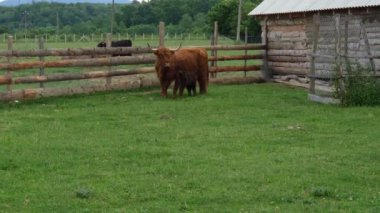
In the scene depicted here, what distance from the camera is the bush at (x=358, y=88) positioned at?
51.6 feet

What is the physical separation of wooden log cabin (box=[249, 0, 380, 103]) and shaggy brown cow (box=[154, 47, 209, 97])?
109 inches

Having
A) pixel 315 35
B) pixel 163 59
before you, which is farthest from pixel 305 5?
pixel 163 59

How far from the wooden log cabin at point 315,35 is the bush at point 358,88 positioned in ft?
1.35

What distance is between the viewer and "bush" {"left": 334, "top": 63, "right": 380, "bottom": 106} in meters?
15.7

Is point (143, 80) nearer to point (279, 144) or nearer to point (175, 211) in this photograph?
point (279, 144)

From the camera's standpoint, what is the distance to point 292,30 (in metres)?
22.8

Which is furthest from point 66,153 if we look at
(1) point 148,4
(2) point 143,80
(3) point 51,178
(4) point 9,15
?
(4) point 9,15

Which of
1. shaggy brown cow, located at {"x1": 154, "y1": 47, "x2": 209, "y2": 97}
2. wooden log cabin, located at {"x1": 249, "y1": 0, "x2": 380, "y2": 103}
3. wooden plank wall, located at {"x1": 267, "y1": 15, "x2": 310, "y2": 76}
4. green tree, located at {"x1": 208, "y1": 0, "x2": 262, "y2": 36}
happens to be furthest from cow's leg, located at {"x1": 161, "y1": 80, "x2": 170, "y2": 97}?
green tree, located at {"x1": 208, "y1": 0, "x2": 262, "y2": 36}

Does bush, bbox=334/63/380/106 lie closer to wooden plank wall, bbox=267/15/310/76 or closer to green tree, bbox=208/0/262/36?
wooden plank wall, bbox=267/15/310/76

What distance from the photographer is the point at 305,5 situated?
21672 mm

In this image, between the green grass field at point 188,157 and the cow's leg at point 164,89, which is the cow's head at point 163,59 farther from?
the green grass field at point 188,157

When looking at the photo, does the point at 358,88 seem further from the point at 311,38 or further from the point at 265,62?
the point at 265,62

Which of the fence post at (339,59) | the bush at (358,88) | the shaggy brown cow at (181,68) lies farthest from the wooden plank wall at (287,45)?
the bush at (358,88)

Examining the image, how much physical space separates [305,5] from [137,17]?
68753 millimetres
